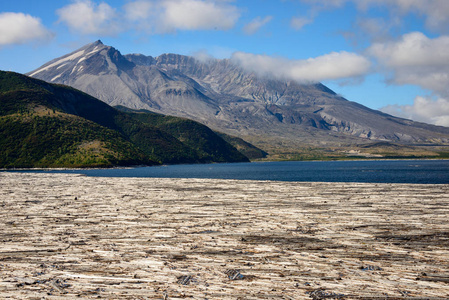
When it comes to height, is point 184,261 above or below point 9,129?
below

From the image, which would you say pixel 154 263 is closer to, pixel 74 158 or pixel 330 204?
pixel 330 204

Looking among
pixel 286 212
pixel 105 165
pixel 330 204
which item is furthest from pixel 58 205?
pixel 105 165

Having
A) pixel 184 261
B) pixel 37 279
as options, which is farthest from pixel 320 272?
pixel 37 279

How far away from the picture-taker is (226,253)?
15836 millimetres

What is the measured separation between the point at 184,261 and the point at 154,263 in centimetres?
117

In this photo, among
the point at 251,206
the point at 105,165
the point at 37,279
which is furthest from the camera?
the point at 105,165

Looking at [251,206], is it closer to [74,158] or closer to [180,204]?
[180,204]

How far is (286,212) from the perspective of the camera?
86.4ft

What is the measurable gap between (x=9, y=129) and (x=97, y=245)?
201 m

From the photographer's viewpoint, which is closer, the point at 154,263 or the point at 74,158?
the point at 154,263

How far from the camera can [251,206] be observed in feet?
97.8

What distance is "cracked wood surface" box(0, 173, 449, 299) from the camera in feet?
39.1

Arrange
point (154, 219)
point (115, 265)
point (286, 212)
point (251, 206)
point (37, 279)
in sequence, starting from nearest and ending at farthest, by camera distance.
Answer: point (37, 279) → point (115, 265) → point (154, 219) → point (286, 212) → point (251, 206)

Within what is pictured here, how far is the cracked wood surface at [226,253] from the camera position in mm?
11930
